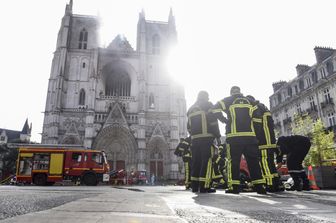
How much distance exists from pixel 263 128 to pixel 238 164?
6.25 ft

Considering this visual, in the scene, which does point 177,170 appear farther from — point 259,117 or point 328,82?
point 259,117

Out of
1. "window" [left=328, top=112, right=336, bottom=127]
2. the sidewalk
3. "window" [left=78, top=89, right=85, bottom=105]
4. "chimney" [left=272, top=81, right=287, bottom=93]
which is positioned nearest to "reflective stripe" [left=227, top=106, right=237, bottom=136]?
the sidewalk

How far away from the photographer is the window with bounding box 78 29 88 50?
116 feet

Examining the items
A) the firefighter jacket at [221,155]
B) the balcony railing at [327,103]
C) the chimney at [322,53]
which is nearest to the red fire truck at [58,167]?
the firefighter jacket at [221,155]

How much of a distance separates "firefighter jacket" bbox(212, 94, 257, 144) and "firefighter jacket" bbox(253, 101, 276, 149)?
1.43 ft

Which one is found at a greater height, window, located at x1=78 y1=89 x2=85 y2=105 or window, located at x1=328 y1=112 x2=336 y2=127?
window, located at x1=78 y1=89 x2=85 y2=105

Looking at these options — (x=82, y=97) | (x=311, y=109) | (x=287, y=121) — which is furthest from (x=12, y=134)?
(x=311, y=109)

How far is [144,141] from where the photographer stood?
29.7 meters

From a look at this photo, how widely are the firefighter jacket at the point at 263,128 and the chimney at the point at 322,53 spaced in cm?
2224

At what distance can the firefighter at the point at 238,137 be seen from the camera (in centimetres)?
551

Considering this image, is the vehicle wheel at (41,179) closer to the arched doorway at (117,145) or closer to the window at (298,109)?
the arched doorway at (117,145)

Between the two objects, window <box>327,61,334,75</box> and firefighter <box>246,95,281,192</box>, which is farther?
window <box>327,61,334,75</box>

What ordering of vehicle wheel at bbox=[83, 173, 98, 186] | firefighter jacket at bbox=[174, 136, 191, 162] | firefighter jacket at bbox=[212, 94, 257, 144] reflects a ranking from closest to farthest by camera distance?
firefighter jacket at bbox=[212, 94, 257, 144] → firefighter jacket at bbox=[174, 136, 191, 162] → vehicle wheel at bbox=[83, 173, 98, 186]

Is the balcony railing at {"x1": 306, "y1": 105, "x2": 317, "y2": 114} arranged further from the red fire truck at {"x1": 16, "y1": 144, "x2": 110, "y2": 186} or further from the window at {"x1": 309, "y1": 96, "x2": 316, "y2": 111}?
the red fire truck at {"x1": 16, "y1": 144, "x2": 110, "y2": 186}
